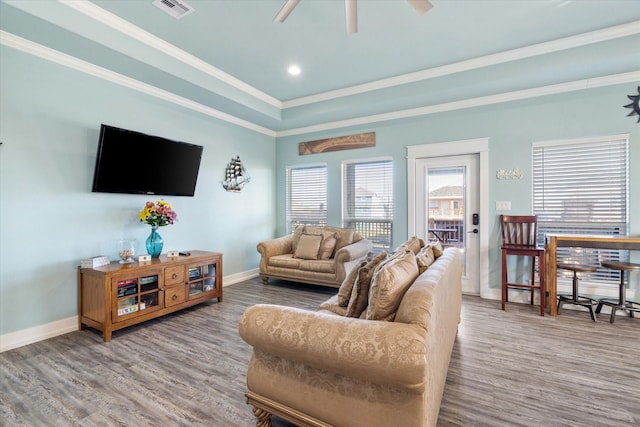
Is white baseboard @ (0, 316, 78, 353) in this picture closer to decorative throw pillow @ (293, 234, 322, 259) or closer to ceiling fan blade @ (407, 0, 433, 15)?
decorative throw pillow @ (293, 234, 322, 259)

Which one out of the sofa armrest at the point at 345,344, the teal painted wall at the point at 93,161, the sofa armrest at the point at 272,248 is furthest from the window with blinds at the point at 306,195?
the sofa armrest at the point at 345,344

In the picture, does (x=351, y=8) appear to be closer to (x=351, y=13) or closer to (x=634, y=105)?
(x=351, y=13)

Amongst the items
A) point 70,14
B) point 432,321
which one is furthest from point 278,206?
point 432,321

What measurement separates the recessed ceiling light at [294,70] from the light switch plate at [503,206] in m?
3.19

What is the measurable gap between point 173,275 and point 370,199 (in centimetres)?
314

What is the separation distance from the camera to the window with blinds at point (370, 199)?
15.6ft

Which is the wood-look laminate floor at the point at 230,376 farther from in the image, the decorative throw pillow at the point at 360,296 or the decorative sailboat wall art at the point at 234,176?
the decorative sailboat wall art at the point at 234,176

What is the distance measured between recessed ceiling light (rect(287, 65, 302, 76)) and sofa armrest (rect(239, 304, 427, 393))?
3091mm

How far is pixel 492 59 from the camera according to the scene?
3.33m

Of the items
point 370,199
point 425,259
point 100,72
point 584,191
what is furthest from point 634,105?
point 100,72

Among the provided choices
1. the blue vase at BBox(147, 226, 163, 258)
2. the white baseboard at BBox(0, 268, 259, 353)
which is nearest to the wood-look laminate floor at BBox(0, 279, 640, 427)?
the white baseboard at BBox(0, 268, 259, 353)

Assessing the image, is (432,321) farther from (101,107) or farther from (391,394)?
(101,107)

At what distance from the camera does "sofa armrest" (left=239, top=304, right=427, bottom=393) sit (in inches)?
44.8

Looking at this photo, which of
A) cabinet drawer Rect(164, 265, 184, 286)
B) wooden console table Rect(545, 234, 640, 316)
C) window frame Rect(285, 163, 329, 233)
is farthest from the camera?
window frame Rect(285, 163, 329, 233)
